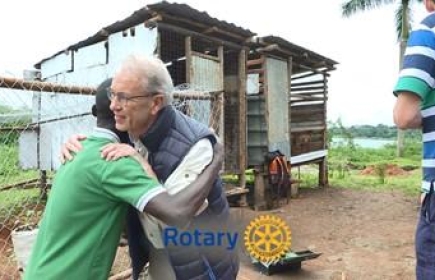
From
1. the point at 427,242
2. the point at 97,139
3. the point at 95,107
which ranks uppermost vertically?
the point at 95,107

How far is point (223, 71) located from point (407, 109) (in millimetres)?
6911

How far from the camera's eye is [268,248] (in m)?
4.77

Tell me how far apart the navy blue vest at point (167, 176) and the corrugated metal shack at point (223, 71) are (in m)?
2.71

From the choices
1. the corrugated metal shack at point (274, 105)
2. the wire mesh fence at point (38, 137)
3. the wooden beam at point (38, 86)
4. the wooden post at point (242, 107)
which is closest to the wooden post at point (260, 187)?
the corrugated metal shack at point (274, 105)

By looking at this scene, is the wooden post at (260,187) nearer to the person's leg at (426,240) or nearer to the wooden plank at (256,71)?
the wooden plank at (256,71)

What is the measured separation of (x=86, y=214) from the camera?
4.56 ft

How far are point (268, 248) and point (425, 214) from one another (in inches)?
131

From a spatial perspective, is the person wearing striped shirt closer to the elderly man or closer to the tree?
the elderly man

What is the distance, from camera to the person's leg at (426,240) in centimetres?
156

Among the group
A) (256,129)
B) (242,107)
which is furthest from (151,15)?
(256,129)

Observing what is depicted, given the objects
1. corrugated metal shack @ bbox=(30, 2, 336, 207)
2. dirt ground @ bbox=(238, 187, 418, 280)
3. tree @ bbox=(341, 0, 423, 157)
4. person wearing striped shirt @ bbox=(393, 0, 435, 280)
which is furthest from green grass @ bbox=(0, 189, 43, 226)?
tree @ bbox=(341, 0, 423, 157)

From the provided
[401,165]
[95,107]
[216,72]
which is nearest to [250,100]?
[216,72]

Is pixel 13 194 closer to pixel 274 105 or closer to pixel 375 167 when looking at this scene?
pixel 274 105

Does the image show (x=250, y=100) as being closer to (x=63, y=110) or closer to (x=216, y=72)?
(x=216, y=72)
